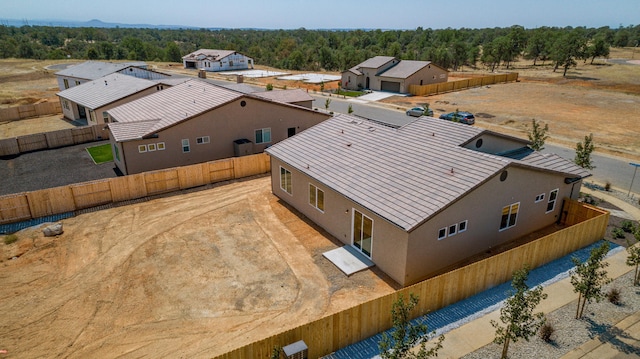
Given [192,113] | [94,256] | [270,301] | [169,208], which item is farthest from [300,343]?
[192,113]

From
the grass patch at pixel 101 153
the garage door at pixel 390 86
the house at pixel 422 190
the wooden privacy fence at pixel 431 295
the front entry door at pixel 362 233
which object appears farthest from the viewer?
the garage door at pixel 390 86

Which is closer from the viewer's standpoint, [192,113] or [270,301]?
[270,301]

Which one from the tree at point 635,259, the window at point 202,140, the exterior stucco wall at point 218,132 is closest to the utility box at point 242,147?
the exterior stucco wall at point 218,132

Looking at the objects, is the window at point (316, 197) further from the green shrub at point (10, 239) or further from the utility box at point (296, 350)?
the green shrub at point (10, 239)

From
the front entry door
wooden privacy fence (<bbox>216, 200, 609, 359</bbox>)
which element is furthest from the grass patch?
wooden privacy fence (<bbox>216, 200, 609, 359</bbox>)

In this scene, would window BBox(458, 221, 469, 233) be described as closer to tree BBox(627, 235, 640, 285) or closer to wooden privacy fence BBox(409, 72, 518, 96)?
tree BBox(627, 235, 640, 285)

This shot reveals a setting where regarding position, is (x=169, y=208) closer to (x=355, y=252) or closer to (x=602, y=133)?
(x=355, y=252)

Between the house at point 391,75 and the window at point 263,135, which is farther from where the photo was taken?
the house at point 391,75
